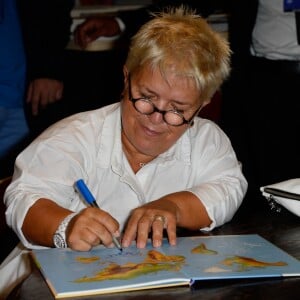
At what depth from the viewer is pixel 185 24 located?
5.41ft

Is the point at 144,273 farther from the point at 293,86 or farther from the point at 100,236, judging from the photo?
the point at 293,86

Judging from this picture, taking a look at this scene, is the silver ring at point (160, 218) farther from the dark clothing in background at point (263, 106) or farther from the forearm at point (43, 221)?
the dark clothing in background at point (263, 106)

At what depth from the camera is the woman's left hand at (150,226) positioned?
1327 mm

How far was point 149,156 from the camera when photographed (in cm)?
178

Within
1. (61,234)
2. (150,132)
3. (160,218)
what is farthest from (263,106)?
(61,234)

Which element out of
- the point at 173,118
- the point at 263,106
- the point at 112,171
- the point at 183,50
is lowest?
the point at 263,106

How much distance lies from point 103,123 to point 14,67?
1.29 m

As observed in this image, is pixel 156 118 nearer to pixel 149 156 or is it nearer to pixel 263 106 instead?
pixel 149 156

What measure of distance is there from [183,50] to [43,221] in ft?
1.66

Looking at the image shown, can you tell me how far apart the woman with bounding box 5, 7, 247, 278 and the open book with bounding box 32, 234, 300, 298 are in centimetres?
8

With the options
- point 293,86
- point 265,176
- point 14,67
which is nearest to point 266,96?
point 293,86

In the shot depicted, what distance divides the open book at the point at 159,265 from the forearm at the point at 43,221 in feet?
0.34

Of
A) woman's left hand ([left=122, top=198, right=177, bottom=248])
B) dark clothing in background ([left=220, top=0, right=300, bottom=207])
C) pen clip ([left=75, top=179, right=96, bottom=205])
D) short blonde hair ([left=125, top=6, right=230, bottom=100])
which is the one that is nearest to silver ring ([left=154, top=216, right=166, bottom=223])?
woman's left hand ([left=122, top=198, right=177, bottom=248])

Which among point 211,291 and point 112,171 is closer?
point 211,291
